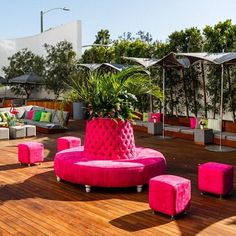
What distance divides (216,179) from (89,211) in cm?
200

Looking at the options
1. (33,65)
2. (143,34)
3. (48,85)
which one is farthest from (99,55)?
(143,34)

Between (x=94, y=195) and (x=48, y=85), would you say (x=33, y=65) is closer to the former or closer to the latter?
(x=48, y=85)

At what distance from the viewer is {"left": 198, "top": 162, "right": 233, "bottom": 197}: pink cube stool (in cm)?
575

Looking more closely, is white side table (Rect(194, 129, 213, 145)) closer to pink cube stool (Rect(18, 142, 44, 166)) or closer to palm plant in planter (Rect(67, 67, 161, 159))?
palm plant in planter (Rect(67, 67, 161, 159))

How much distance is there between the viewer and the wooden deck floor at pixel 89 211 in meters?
4.59

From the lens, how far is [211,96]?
40.9ft

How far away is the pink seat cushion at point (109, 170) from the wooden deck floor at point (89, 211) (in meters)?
0.20

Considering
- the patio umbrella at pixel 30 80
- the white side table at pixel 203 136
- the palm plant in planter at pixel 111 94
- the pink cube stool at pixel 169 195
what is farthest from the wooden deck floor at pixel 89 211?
the patio umbrella at pixel 30 80

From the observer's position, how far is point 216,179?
5789 mm

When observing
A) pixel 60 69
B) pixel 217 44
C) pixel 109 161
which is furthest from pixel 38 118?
pixel 109 161

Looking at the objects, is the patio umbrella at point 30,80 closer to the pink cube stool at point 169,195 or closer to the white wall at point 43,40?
the white wall at point 43,40

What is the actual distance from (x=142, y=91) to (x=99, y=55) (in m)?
12.0

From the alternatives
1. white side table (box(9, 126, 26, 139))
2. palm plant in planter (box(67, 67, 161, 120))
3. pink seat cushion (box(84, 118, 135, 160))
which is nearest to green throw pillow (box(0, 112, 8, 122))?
white side table (box(9, 126, 26, 139))

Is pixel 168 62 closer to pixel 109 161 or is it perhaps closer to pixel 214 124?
pixel 214 124
